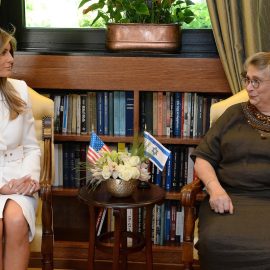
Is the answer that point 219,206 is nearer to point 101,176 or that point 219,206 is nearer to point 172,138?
point 101,176

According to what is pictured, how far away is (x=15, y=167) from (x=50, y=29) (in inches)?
44.6

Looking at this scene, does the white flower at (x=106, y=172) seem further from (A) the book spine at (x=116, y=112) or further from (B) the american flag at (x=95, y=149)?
(A) the book spine at (x=116, y=112)

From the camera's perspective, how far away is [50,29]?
338cm

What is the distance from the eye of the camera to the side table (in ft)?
7.97

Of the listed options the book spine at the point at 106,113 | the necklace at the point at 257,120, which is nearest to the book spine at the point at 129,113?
the book spine at the point at 106,113

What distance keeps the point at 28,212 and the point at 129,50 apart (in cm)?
111

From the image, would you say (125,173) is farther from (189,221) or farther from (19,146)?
(19,146)

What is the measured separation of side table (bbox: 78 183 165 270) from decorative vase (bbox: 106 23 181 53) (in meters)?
0.79

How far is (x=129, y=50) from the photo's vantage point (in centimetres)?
300

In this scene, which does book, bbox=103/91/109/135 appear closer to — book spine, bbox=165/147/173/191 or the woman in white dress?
book spine, bbox=165/147/173/191

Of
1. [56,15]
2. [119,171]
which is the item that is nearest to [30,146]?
[119,171]

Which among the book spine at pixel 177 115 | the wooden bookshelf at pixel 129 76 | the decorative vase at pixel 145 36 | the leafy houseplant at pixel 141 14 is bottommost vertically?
the book spine at pixel 177 115

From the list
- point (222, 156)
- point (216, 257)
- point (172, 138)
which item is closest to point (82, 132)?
point (172, 138)

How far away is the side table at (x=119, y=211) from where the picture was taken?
243 cm
